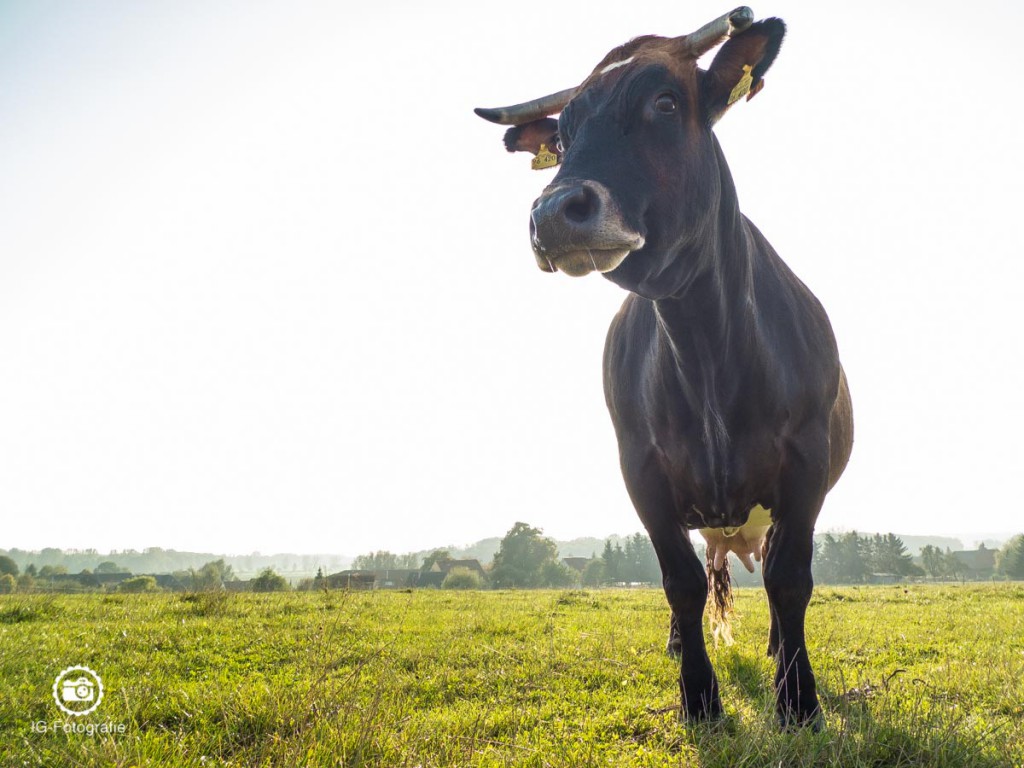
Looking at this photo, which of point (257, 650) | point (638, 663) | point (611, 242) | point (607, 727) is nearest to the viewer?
point (611, 242)

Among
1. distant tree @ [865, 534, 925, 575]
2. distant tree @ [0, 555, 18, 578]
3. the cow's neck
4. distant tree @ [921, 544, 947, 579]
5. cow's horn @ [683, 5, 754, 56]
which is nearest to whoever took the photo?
cow's horn @ [683, 5, 754, 56]

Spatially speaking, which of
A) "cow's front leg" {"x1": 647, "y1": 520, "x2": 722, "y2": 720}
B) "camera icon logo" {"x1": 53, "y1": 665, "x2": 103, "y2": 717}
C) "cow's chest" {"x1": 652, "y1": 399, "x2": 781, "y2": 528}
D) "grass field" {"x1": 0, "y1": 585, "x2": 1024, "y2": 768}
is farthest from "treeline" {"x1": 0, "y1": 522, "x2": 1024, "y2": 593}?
"cow's chest" {"x1": 652, "y1": 399, "x2": 781, "y2": 528}

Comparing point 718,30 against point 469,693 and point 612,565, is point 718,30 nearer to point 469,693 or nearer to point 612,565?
point 469,693

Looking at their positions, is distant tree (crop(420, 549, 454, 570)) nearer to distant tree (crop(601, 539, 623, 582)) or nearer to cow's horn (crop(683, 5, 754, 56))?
distant tree (crop(601, 539, 623, 582))

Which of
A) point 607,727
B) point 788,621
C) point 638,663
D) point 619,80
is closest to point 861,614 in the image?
point 638,663

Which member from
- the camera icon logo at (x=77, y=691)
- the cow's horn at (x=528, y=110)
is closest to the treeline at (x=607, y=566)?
the camera icon logo at (x=77, y=691)

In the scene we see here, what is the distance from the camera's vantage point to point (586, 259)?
114 inches

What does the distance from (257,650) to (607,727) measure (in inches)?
158

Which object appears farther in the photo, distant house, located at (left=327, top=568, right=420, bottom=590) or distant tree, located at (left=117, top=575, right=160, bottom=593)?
distant tree, located at (left=117, top=575, right=160, bottom=593)

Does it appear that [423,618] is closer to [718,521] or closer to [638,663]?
[638,663]

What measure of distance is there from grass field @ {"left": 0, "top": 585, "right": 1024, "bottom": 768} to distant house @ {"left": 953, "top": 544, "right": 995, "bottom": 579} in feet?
303

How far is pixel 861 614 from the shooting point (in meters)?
10.6

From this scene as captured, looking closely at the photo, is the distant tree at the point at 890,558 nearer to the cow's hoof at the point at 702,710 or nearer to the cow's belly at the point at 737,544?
the cow's belly at the point at 737,544

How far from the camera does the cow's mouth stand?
2.88 m
